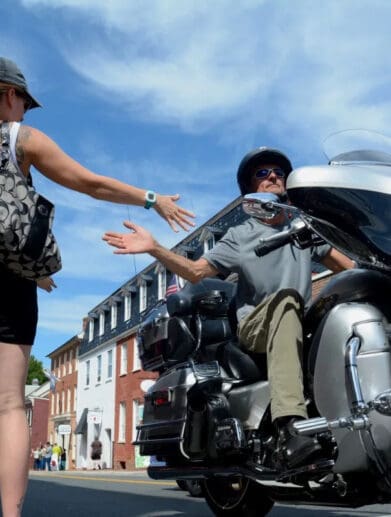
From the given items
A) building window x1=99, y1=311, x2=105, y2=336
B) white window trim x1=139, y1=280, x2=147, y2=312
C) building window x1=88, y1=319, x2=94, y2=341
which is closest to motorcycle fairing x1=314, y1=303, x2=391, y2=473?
white window trim x1=139, y1=280, x2=147, y2=312

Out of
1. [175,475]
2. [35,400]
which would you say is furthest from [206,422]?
[35,400]

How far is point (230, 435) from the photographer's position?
11.3ft

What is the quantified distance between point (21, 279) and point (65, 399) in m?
61.4

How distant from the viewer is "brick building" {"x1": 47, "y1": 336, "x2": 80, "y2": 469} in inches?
2288

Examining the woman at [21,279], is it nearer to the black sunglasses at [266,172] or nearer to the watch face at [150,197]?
the watch face at [150,197]

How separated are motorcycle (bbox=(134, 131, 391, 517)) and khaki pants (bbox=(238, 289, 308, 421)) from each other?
7 cm

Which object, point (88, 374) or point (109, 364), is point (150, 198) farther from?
point (88, 374)

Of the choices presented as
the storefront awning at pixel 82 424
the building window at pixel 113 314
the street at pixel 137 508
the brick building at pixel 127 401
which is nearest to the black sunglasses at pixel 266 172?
the street at pixel 137 508

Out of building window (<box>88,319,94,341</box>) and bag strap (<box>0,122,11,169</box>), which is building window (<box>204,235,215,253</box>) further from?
bag strap (<box>0,122,11,169</box>)

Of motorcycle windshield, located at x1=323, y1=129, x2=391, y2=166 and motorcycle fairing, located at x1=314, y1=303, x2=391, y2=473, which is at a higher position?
motorcycle windshield, located at x1=323, y1=129, x2=391, y2=166

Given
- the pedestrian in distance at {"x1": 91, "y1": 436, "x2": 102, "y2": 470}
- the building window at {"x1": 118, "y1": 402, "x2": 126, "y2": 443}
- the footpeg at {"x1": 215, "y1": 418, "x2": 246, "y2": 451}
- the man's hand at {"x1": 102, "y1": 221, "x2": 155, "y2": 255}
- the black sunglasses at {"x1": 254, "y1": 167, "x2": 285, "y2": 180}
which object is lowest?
the footpeg at {"x1": 215, "y1": 418, "x2": 246, "y2": 451}

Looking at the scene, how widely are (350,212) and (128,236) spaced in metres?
0.94

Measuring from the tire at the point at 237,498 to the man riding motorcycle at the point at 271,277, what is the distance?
969 millimetres

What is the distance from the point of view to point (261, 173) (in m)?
4.12
